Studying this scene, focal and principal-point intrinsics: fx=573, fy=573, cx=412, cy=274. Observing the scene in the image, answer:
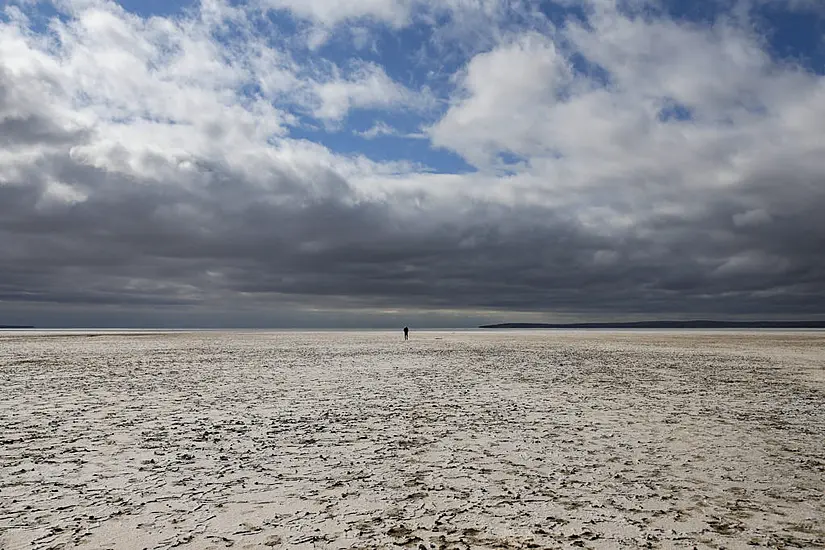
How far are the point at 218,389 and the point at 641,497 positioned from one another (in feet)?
49.2

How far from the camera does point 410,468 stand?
360 inches

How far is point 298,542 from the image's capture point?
20.3 feet

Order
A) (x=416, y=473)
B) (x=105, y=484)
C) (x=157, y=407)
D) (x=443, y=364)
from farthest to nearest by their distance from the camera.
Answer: (x=443, y=364) → (x=157, y=407) → (x=416, y=473) → (x=105, y=484)

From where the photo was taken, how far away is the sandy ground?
6469 mm

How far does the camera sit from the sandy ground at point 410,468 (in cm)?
647

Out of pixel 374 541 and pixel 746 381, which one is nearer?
pixel 374 541

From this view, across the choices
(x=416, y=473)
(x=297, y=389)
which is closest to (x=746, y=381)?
(x=297, y=389)

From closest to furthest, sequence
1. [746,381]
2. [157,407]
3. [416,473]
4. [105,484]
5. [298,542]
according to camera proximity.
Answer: [298,542]
[105,484]
[416,473]
[157,407]
[746,381]

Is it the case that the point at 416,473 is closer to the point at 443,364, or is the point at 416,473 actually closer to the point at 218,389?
the point at 218,389

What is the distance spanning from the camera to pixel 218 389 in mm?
19188

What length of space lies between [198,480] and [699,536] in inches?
264

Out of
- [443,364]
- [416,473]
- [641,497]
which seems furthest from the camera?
[443,364]

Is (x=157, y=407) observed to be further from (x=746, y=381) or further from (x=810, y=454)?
(x=746, y=381)

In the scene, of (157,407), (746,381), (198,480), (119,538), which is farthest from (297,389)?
(746,381)
